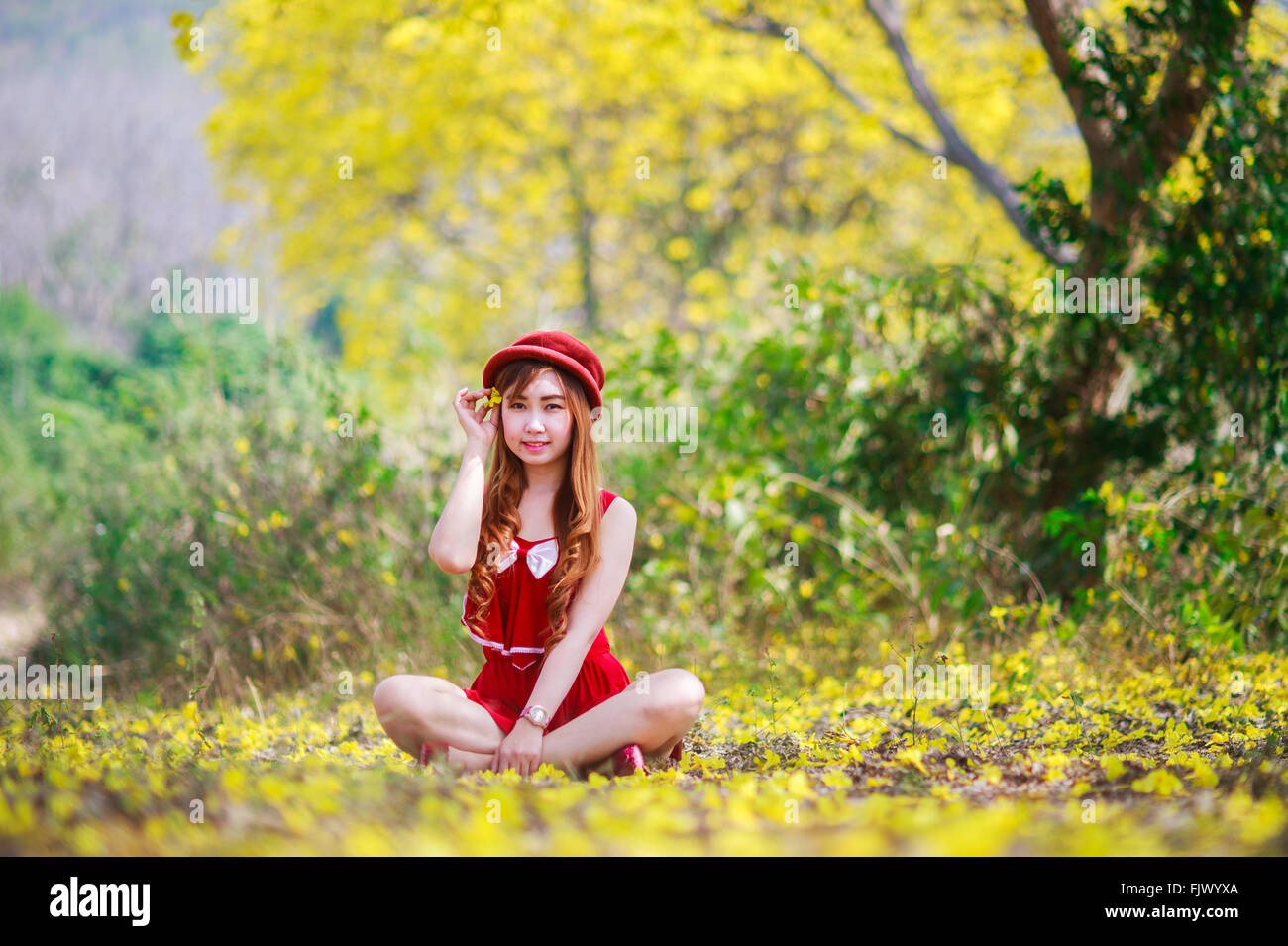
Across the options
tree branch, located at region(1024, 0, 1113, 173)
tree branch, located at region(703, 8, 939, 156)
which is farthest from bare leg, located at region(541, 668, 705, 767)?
tree branch, located at region(703, 8, 939, 156)

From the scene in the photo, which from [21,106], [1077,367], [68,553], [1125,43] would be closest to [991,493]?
[1077,367]

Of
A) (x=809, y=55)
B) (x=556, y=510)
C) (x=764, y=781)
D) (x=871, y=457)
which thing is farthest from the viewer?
(x=809, y=55)

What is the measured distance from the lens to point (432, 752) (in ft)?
8.68

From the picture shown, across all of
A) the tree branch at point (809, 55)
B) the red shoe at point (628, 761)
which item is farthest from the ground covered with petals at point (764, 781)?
the tree branch at point (809, 55)

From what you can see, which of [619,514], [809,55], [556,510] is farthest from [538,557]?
[809,55]

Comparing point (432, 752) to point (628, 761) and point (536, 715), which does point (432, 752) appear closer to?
point (536, 715)

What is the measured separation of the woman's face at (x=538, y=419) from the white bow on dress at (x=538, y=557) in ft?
0.74

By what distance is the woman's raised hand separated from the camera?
8.96 feet

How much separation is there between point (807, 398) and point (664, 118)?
27.1 ft

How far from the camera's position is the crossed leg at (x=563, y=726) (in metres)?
2.61

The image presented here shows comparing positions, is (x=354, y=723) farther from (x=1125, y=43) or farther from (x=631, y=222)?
(x=631, y=222)

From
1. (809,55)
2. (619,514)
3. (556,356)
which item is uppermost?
(809,55)

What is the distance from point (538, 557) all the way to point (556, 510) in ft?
0.46

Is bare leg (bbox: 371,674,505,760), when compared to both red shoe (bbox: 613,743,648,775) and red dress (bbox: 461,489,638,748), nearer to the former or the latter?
red dress (bbox: 461,489,638,748)
